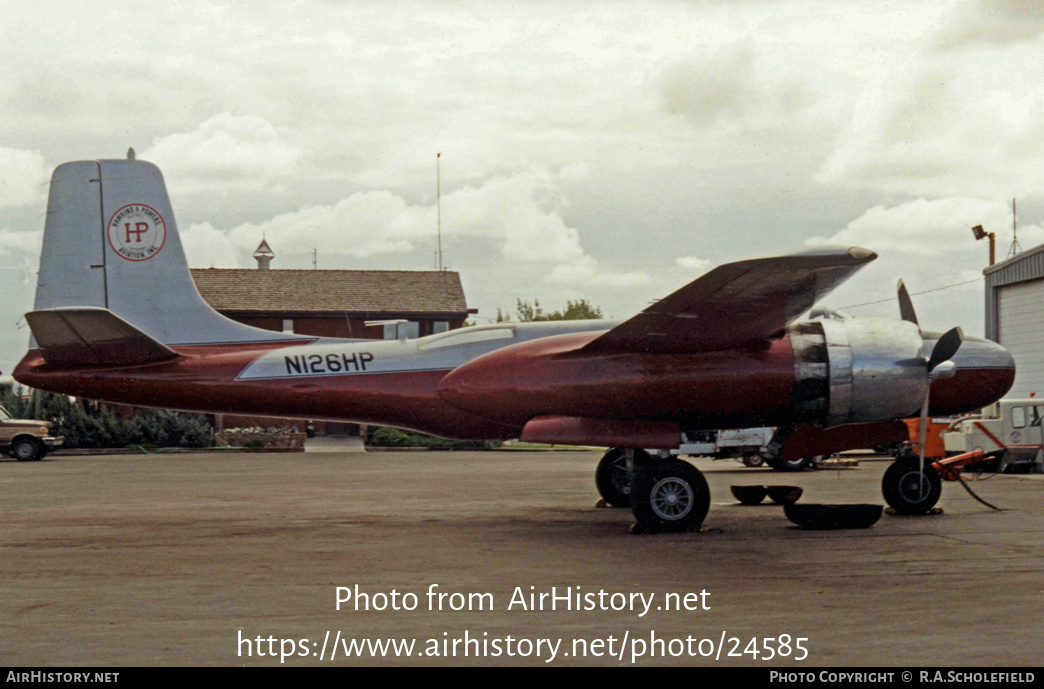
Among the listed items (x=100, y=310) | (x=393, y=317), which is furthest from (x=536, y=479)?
(x=393, y=317)

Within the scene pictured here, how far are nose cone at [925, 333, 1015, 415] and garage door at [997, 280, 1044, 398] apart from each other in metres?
21.5

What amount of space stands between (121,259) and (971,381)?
12.8 metres

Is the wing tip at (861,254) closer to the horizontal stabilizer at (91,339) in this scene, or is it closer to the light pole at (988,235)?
the horizontal stabilizer at (91,339)

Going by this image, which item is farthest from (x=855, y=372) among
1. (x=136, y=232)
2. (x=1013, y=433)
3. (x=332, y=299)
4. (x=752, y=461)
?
(x=332, y=299)

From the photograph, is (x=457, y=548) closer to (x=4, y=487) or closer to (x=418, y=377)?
(x=418, y=377)

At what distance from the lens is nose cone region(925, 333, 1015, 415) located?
14.1 m

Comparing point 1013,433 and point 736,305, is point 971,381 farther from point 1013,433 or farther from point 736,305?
point 1013,433

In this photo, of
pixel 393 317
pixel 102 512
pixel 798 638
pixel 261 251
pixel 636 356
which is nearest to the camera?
pixel 798 638

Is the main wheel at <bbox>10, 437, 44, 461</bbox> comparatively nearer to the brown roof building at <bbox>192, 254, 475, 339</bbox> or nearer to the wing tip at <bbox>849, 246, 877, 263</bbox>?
the brown roof building at <bbox>192, 254, 475, 339</bbox>

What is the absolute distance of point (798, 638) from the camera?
21.8 ft

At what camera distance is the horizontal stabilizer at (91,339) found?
12766 millimetres

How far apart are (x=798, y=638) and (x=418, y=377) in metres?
8.44

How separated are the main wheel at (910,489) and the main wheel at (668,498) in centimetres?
379

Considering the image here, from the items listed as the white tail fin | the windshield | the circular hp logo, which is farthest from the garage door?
the circular hp logo
